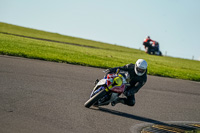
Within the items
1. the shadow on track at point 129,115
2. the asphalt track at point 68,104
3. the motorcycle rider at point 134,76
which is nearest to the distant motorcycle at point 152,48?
the asphalt track at point 68,104

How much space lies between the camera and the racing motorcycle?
7863 millimetres

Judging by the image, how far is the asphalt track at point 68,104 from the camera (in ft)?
21.1

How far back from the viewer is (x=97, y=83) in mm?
8406

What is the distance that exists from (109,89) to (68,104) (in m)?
1.22

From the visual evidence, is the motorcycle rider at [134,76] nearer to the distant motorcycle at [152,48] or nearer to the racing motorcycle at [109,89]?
the racing motorcycle at [109,89]

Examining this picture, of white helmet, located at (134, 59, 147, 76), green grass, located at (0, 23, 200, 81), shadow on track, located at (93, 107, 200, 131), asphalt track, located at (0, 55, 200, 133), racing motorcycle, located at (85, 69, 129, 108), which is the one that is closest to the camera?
asphalt track, located at (0, 55, 200, 133)

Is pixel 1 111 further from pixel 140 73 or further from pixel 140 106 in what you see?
pixel 140 106

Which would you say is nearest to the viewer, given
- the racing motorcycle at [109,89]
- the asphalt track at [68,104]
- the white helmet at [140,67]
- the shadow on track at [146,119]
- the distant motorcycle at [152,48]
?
the asphalt track at [68,104]

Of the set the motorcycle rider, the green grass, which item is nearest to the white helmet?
the motorcycle rider

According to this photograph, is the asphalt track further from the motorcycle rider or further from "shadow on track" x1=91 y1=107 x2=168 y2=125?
the motorcycle rider

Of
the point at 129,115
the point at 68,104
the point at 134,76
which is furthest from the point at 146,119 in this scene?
the point at 68,104

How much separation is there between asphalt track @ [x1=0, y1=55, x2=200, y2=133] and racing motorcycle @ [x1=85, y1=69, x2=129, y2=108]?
11.7 inches

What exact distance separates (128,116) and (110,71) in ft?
4.06

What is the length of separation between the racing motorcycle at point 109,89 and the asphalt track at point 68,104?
11.7 inches
